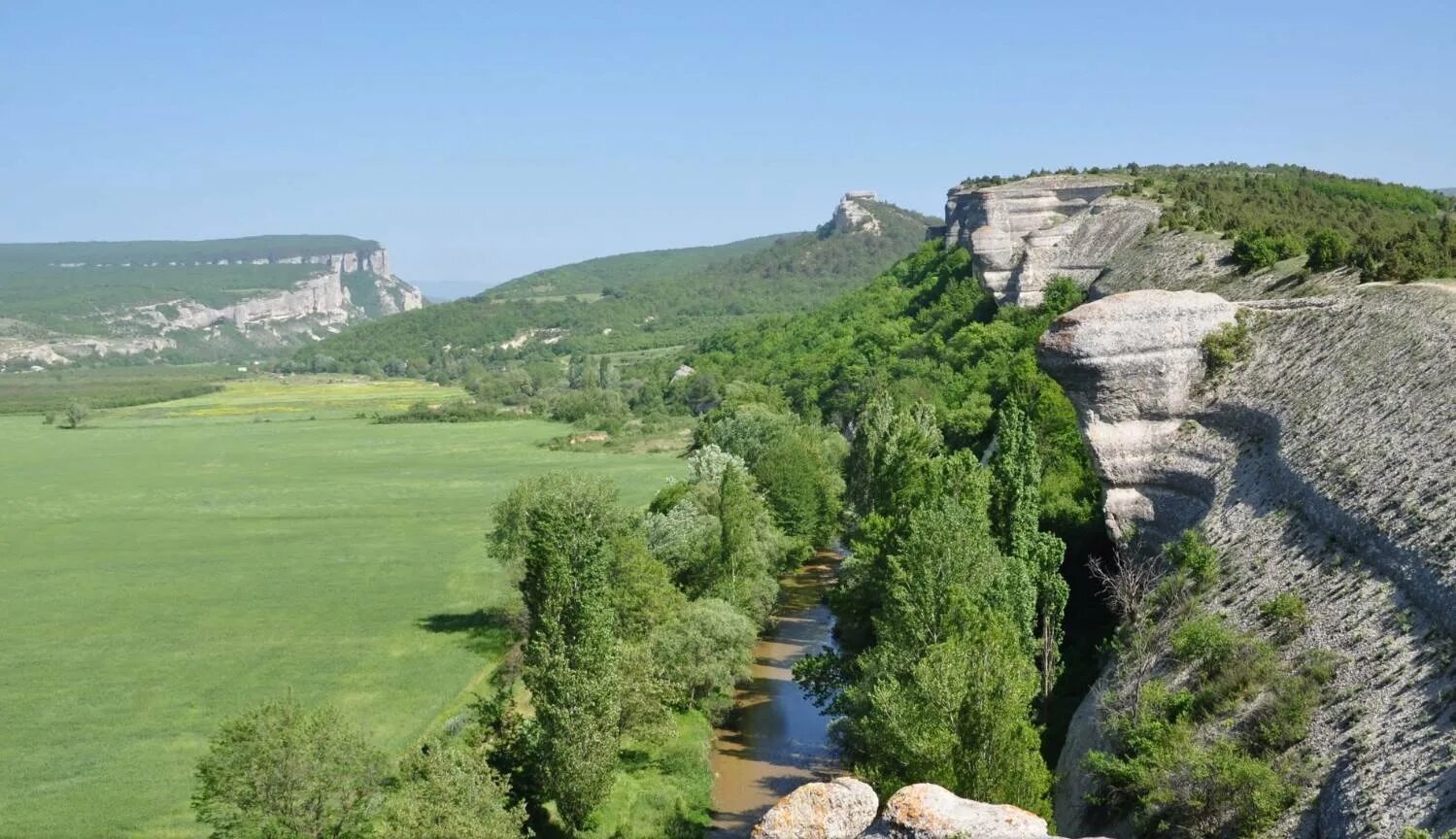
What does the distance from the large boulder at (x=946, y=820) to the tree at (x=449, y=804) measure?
38.1 ft

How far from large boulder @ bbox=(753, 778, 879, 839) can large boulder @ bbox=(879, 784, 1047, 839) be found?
481mm

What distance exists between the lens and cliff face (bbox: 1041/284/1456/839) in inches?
769

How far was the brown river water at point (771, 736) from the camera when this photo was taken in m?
35.8

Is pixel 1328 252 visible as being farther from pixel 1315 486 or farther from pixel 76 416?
pixel 76 416

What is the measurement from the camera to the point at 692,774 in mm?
36250

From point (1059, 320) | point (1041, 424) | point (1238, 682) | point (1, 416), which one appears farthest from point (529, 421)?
point (1238, 682)

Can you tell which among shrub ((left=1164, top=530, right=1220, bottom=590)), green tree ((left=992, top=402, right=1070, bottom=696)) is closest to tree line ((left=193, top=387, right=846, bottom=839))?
green tree ((left=992, top=402, right=1070, bottom=696))

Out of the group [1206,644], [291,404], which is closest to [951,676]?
[1206,644]

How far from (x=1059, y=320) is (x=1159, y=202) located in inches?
1482

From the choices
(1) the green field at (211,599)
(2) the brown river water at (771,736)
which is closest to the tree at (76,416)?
(1) the green field at (211,599)

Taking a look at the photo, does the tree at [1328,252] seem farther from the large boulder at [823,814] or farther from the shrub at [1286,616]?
the large boulder at [823,814]

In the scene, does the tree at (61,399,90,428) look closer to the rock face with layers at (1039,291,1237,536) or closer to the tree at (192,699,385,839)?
the tree at (192,699,385,839)

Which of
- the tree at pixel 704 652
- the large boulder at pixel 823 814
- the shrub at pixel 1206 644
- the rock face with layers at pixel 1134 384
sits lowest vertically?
the tree at pixel 704 652

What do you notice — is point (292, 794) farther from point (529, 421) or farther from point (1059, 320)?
point (529, 421)
